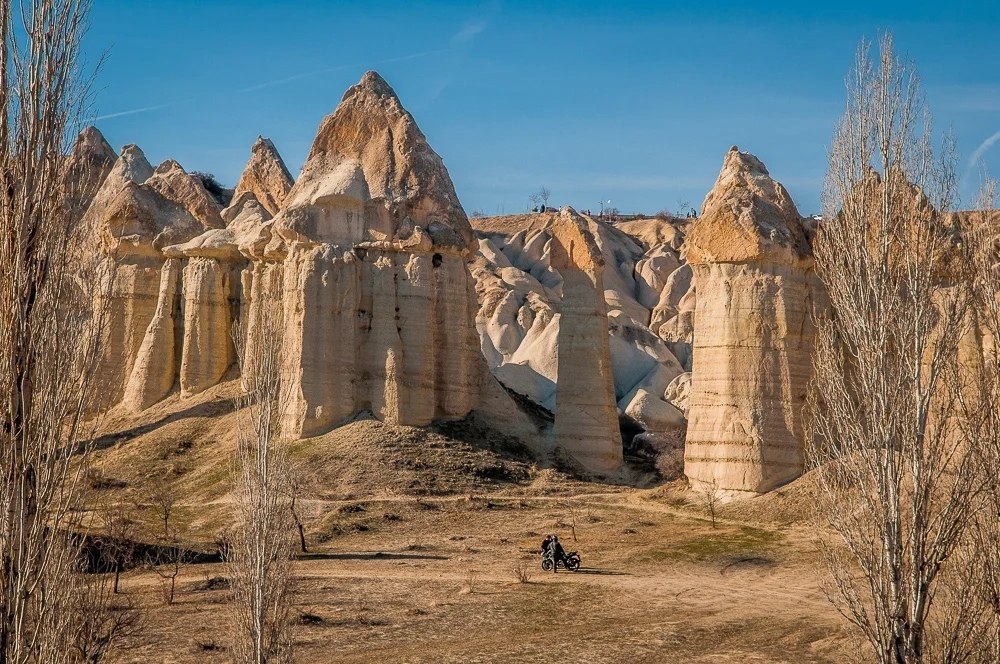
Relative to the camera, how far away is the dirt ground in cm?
2184

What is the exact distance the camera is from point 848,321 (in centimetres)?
1434

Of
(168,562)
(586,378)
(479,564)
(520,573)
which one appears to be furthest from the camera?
(586,378)

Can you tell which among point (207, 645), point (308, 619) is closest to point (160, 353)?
point (308, 619)

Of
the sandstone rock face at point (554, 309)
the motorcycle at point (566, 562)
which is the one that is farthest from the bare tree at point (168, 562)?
the sandstone rock face at point (554, 309)

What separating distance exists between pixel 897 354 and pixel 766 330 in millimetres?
20965

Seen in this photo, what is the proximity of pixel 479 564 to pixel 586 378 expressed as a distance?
14.1 m

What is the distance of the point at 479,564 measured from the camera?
30000 millimetres

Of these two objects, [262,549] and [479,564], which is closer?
[262,549]

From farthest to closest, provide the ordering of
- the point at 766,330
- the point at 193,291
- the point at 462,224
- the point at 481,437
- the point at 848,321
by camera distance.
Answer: the point at 193,291
the point at 462,224
the point at 481,437
the point at 766,330
the point at 848,321

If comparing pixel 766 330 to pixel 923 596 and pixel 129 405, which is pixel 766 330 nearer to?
pixel 923 596

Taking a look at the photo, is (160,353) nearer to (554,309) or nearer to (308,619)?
(308,619)

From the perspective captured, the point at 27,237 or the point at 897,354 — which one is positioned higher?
the point at 27,237

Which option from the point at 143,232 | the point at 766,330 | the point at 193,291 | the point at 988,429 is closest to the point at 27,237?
the point at 988,429

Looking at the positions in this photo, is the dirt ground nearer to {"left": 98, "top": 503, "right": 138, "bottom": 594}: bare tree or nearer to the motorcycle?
the motorcycle
